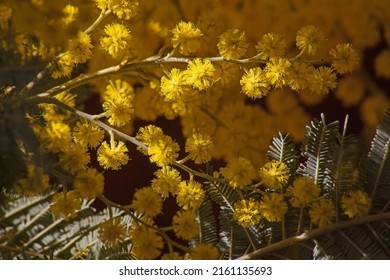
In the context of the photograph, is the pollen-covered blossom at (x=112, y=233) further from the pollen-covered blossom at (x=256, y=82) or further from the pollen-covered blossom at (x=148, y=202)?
the pollen-covered blossom at (x=256, y=82)

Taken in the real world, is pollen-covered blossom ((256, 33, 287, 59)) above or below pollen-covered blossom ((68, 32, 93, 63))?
below

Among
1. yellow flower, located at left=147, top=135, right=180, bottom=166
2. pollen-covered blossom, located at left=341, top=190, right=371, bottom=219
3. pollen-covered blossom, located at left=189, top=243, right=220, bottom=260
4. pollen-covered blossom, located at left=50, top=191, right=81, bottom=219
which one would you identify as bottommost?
pollen-covered blossom, located at left=189, top=243, right=220, bottom=260

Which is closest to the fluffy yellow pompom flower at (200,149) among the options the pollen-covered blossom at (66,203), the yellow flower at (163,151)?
the yellow flower at (163,151)

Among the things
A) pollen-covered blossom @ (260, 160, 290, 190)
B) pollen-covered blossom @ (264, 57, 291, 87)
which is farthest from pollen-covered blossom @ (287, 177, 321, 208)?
pollen-covered blossom @ (264, 57, 291, 87)

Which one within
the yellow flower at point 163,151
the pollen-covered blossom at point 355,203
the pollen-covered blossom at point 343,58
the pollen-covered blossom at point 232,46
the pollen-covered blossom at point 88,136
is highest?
the pollen-covered blossom at point 232,46

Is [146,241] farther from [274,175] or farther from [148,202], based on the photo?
[274,175]

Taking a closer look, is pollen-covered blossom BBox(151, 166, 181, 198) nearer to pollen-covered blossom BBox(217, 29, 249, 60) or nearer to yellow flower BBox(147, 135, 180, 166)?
yellow flower BBox(147, 135, 180, 166)
